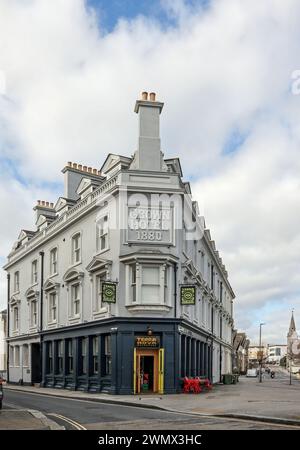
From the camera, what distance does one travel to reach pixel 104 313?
32406mm

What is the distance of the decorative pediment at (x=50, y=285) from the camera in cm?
4024

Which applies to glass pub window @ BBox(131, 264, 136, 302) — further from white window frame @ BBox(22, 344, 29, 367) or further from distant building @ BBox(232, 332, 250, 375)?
distant building @ BBox(232, 332, 250, 375)

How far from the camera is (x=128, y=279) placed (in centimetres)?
3106

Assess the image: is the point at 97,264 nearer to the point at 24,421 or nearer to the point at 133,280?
the point at 133,280

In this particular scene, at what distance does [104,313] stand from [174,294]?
158 inches

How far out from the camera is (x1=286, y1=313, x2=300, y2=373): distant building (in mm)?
93963

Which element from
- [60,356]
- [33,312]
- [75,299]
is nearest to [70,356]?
[60,356]

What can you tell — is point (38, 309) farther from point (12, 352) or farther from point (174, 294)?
point (174, 294)

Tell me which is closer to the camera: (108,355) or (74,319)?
(108,355)

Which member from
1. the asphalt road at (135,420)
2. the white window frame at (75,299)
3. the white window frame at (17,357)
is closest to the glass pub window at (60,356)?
the white window frame at (75,299)

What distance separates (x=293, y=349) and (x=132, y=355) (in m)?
69.3

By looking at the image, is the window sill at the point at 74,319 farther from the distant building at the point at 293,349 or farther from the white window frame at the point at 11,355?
the distant building at the point at 293,349

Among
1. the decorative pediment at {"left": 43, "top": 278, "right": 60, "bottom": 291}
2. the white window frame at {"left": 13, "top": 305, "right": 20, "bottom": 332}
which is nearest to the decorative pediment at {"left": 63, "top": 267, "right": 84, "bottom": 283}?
the decorative pediment at {"left": 43, "top": 278, "right": 60, "bottom": 291}
